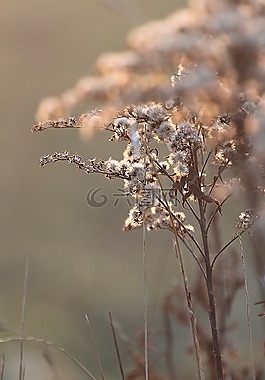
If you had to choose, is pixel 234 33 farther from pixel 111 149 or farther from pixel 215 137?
pixel 111 149

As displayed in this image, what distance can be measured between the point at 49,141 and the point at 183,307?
2.15m

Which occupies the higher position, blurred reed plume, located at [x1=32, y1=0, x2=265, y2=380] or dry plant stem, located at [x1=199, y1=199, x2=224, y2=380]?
blurred reed plume, located at [x1=32, y1=0, x2=265, y2=380]

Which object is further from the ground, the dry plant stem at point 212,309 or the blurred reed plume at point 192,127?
the blurred reed plume at point 192,127

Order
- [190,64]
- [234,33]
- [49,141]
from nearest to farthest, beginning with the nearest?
[234,33] → [190,64] → [49,141]

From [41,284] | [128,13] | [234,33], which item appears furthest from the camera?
[41,284]

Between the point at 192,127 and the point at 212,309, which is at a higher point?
the point at 192,127

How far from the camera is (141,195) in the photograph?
Answer: 3.43 ft

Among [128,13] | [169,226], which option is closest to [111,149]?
[169,226]

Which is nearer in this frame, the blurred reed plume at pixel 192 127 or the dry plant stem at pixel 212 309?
the blurred reed plume at pixel 192 127

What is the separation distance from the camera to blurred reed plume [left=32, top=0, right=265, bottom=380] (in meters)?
0.55

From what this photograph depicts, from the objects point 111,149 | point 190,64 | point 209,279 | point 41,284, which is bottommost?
point 209,279

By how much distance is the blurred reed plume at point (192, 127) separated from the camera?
548 mm

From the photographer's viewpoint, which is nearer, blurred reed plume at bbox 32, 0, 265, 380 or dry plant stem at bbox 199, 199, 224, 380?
blurred reed plume at bbox 32, 0, 265, 380

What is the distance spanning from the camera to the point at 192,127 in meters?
0.97
